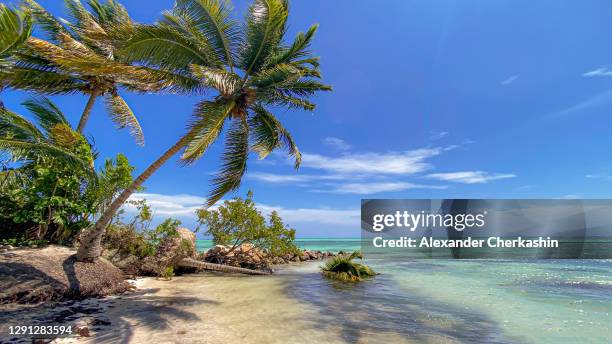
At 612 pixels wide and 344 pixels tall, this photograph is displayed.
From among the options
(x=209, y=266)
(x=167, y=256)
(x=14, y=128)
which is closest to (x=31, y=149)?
(x=14, y=128)

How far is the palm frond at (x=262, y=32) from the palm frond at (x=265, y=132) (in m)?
1.89

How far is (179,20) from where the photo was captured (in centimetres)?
1045

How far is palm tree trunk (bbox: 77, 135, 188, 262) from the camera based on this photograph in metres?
10.5

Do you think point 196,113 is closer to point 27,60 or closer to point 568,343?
point 27,60

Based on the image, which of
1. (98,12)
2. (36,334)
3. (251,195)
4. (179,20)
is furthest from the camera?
(251,195)

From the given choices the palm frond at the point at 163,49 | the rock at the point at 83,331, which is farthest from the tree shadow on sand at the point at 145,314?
the palm frond at the point at 163,49

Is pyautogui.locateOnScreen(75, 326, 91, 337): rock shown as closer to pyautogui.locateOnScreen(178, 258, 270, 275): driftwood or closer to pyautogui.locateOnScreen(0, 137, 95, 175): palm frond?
pyautogui.locateOnScreen(0, 137, 95, 175): palm frond

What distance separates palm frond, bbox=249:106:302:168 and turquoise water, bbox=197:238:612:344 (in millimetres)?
6201

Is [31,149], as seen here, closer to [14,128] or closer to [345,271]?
[14,128]

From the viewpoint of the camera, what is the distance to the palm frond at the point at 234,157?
12148 millimetres

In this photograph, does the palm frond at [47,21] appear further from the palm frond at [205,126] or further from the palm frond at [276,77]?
the palm frond at [276,77]

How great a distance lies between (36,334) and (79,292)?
149 inches

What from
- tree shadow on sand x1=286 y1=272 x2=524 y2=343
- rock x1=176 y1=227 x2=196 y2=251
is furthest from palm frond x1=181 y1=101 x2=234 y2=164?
rock x1=176 y1=227 x2=196 y2=251

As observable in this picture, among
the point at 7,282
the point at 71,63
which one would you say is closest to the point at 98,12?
the point at 71,63
